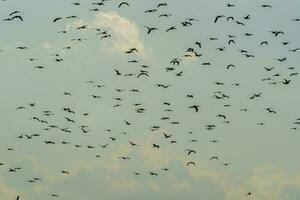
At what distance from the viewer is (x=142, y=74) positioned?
74750 mm

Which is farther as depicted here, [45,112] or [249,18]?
[45,112]

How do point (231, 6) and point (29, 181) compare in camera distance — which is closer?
point (231, 6)

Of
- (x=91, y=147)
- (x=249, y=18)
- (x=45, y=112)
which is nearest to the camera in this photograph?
(x=249, y=18)

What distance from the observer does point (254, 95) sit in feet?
249

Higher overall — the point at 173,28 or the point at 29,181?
the point at 173,28

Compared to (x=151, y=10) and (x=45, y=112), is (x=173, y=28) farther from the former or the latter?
(x=45, y=112)

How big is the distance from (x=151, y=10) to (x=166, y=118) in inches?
730

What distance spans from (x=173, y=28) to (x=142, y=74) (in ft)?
26.1

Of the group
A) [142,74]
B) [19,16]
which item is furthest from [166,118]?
[19,16]

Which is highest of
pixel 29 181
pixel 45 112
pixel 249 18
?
pixel 249 18

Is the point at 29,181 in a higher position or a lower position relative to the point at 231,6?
lower

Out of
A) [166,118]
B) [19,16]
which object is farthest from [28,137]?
[19,16]

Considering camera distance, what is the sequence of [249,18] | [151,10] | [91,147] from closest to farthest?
[151,10] < [249,18] < [91,147]

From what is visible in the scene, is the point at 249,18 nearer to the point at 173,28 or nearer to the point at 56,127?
the point at 173,28
